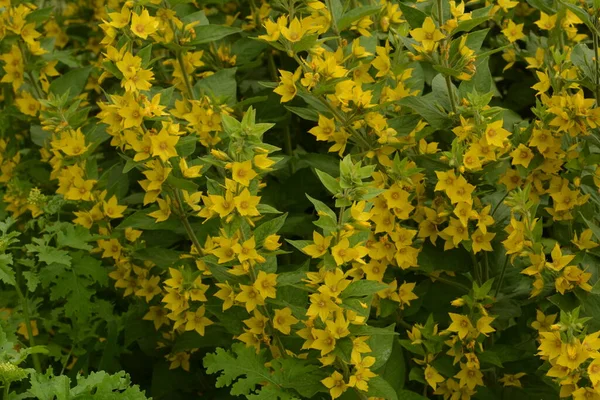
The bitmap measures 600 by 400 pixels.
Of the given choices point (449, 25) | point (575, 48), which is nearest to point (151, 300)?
point (449, 25)

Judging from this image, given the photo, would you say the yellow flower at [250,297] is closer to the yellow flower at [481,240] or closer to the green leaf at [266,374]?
the green leaf at [266,374]

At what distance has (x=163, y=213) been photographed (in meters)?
2.20

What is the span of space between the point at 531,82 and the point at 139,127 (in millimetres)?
1606

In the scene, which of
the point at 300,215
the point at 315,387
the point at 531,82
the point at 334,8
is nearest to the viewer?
the point at 315,387

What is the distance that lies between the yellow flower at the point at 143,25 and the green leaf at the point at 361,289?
750 millimetres

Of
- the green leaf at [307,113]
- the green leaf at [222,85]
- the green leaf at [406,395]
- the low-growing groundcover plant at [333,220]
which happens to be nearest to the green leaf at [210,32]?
the low-growing groundcover plant at [333,220]

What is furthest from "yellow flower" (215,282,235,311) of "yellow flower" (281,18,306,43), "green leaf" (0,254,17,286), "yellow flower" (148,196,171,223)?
"yellow flower" (281,18,306,43)

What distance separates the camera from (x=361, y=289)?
6.17ft

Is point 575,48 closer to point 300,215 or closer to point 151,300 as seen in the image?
point 300,215

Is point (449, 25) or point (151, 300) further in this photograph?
point (151, 300)

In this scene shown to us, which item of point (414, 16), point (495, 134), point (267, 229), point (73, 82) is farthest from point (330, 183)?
point (73, 82)

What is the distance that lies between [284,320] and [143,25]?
74cm

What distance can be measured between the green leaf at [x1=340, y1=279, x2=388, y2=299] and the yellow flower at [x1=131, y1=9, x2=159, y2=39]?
0.75 metres

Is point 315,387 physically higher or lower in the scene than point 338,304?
lower
